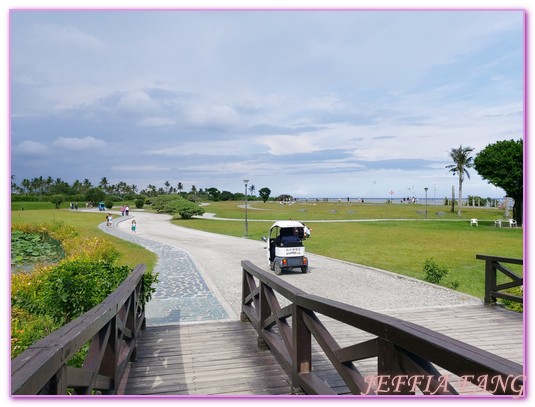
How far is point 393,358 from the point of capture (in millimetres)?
2354

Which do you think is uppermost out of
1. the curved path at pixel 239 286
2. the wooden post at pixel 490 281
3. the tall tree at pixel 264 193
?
the tall tree at pixel 264 193

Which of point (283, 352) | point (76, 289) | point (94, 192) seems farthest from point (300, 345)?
point (94, 192)

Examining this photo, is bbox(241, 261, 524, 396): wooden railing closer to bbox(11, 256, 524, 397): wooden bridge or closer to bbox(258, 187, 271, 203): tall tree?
bbox(11, 256, 524, 397): wooden bridge

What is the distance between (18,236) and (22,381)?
24.3 meters

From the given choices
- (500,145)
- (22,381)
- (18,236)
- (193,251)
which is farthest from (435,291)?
(500,145)

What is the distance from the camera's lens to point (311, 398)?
2420 mm

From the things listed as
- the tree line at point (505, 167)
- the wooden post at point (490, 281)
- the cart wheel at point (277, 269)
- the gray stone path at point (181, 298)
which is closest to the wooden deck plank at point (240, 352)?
the wooden post at point (490, 281)

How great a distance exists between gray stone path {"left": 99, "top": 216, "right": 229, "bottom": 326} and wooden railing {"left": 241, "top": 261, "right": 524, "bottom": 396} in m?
4.04

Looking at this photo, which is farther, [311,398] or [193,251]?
[193,251]

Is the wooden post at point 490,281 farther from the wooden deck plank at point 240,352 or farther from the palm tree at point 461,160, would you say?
the palm tree at point 461,160

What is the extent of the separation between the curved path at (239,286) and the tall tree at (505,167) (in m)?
30.1

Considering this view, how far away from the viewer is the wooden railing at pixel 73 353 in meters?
1.94

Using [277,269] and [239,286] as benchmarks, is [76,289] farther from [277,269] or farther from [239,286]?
[277,269]

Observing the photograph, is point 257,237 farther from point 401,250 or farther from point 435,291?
point 435,291
